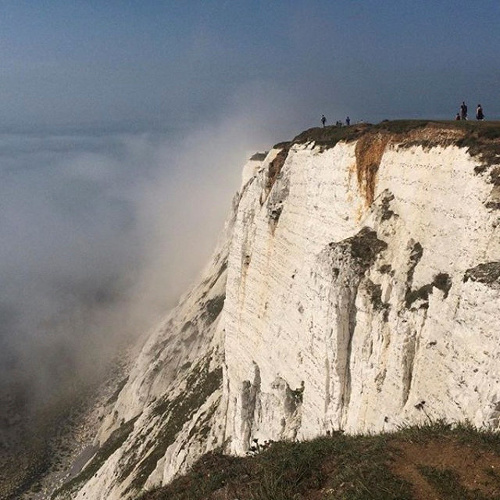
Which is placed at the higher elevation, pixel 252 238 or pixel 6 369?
pixel 252 238

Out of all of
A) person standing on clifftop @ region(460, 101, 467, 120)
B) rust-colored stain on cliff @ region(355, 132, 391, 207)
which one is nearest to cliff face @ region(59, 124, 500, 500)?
rust-colored stain on cliff @ region(355, 132, 391, 207)

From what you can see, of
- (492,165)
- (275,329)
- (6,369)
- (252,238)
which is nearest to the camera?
(492,165)

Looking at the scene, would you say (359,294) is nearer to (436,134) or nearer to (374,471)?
(436,134)

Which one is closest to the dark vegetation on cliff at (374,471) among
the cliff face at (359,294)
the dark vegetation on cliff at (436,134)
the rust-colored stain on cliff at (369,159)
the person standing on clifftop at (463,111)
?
the cliff face at (359,294)

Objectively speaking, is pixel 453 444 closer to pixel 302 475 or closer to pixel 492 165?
pixel 302 475

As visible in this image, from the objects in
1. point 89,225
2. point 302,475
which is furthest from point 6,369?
point 89,225
